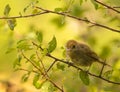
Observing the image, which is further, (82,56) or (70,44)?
(70,44)

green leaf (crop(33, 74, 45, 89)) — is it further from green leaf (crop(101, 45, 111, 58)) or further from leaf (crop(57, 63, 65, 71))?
green leaf (crop(101, 45, 111, 58))

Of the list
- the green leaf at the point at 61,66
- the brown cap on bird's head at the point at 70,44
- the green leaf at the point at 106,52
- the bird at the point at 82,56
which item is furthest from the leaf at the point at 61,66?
the green leaf at the point at 106,52

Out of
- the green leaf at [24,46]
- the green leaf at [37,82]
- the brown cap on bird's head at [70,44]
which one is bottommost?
the green leaf at [37,82]

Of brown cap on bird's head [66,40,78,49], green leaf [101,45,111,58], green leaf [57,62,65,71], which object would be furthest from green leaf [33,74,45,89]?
green leaf [101,45,111,58]

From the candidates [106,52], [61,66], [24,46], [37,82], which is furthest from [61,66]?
[106,52]

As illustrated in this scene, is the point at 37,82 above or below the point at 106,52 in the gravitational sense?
below

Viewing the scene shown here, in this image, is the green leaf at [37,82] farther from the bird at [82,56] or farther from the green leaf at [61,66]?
the bird at [82,56]

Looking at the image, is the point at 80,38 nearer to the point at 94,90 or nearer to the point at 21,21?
the point at 94,90

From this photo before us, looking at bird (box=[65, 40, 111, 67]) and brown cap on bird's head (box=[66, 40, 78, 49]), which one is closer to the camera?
bird (box=[65, 40, 111, 67])

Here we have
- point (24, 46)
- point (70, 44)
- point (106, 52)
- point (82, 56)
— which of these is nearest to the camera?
point (24, 46)

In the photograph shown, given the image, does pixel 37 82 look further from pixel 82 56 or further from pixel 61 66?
pixel 82 56

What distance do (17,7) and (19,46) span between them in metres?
5.19

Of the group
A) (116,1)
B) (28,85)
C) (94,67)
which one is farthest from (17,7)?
(116,1)

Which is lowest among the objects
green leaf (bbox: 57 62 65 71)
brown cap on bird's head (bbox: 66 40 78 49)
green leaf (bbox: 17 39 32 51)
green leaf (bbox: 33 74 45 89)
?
green leaf (bbox: 33 74 45 89)
